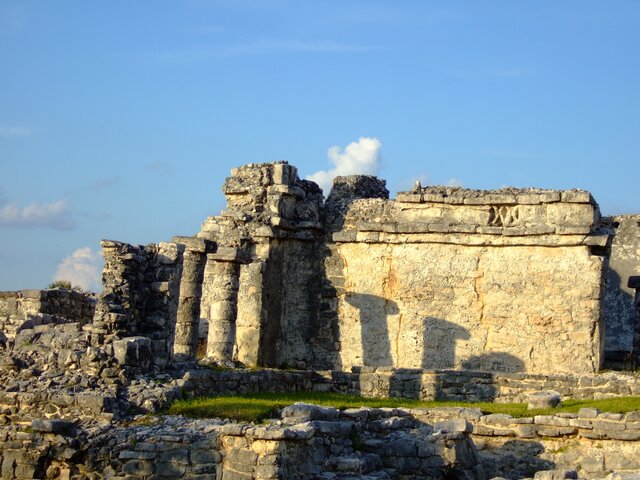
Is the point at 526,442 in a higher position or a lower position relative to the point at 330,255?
lower

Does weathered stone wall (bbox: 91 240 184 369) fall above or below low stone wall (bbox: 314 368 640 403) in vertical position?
above

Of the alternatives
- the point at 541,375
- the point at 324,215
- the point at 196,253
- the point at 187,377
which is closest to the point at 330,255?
the point at 324,215

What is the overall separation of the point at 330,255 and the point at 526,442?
8984 mm

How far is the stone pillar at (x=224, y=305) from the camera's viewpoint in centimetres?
2226

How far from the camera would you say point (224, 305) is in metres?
22.4

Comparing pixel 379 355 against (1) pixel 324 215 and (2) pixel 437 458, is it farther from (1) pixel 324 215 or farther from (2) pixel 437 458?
(2) pixel 437 458

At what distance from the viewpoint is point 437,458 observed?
15648 mm

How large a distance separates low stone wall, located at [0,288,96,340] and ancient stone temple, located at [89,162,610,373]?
279 centimetres

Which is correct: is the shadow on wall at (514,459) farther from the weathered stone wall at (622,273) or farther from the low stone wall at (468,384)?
the weathered stone wall at (622,273)

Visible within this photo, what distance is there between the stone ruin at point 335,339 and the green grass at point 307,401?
43 centimetres

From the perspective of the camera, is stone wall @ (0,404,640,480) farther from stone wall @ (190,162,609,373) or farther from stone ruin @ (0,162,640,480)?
stone wall @ (190,162,609,373)

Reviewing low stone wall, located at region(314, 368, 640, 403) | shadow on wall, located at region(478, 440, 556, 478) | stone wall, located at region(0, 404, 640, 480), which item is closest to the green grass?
stone wall, located at region(0, 404, 640, 480)

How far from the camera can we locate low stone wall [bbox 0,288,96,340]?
23.6m

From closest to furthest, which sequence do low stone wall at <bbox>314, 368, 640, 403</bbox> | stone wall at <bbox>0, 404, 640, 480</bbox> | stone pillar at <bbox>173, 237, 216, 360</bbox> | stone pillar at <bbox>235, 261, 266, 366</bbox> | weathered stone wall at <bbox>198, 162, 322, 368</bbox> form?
stone wall at <bbox>0, 404, 640, 480</bbox> → low stone wall at <bbox>314, 368, 640, 403</bbox> → stone pillar at <bbox>173, 237, 216, 360</bbox> → weathered stone wall at <bbox>198, 162, 322, 368</bbox> → stone pillar at <bbox>235, 261, 266, 366</bbox>
